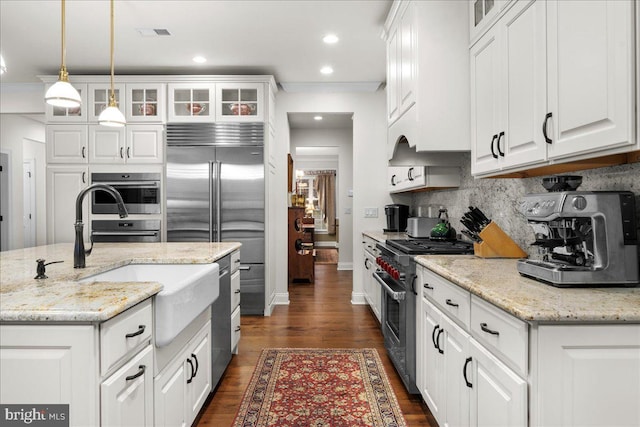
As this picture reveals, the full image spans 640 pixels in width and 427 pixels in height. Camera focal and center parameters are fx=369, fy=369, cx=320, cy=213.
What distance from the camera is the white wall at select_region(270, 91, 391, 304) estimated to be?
4672 millimetres

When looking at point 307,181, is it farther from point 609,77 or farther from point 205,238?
point 609,77

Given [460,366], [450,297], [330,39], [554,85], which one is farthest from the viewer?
[330,39]

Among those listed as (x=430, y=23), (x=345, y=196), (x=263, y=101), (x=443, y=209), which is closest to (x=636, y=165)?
(x=430, y=23)

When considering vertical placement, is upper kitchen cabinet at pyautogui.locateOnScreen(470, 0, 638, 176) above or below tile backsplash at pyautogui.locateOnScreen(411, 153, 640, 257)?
above

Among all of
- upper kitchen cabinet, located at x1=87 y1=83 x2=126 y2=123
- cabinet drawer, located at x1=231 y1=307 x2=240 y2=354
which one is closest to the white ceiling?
upper kitchen cabinet, located at x1=87 y1=83 x2=126 y2=123

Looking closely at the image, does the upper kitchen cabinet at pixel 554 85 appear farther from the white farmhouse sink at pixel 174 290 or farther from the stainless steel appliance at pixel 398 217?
the stainless steel appliance at pixel 398 217

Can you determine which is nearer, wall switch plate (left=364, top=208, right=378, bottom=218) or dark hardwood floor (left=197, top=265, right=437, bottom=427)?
dark hardwood floor (left=197, top=265, right=437, bottom=427)

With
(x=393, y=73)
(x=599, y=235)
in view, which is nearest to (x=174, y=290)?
(x=599, y=235)

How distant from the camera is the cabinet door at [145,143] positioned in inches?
164

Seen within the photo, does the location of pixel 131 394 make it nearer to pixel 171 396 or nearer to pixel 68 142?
pixel 171 396

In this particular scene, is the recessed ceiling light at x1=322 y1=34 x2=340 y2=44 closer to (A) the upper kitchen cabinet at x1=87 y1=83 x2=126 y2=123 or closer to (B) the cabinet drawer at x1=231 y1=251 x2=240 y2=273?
(B) the cabinet drawer at x1=231 y1=251 x2=240 y2=273

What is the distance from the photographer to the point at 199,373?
6.49 feet

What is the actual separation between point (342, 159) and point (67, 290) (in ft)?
21.0

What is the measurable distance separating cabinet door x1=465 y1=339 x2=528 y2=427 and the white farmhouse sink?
1189mm
